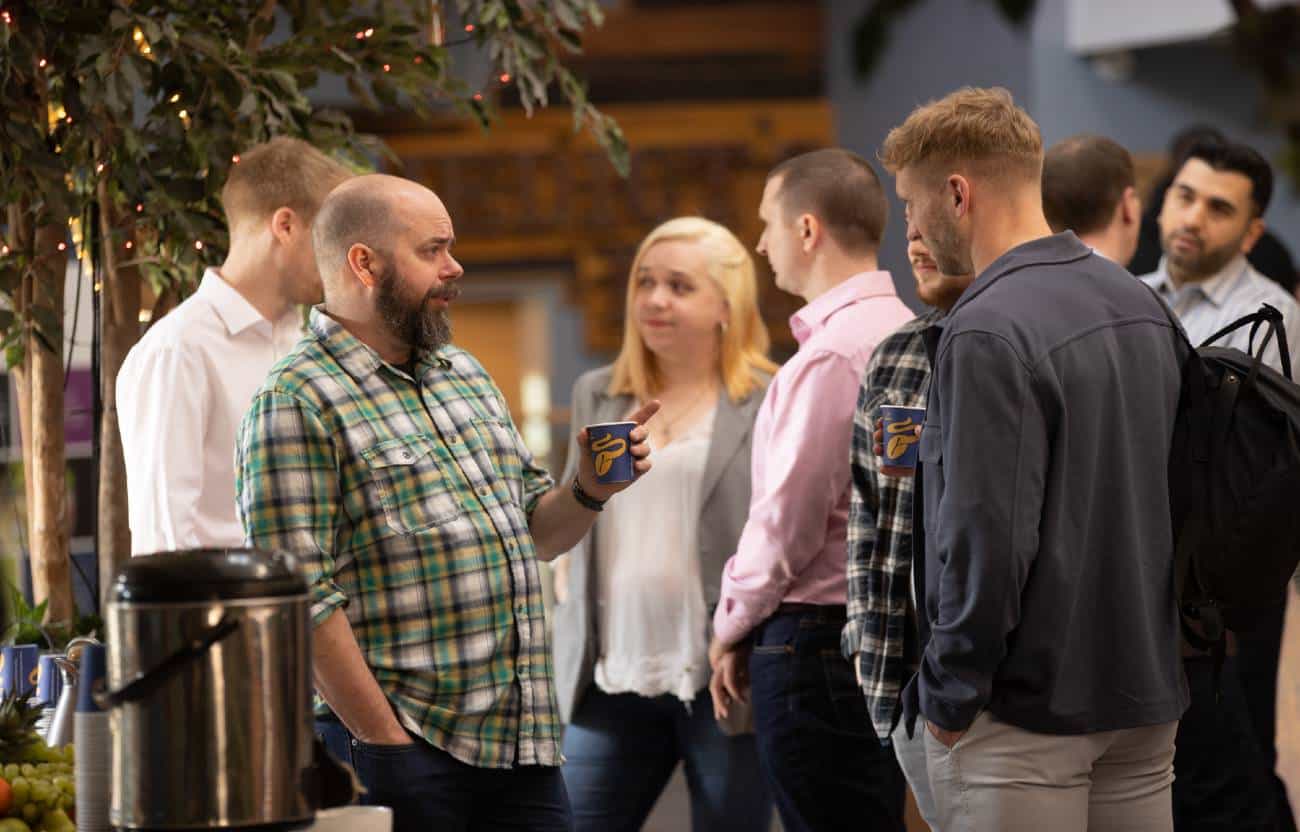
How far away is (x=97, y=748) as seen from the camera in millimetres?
1903

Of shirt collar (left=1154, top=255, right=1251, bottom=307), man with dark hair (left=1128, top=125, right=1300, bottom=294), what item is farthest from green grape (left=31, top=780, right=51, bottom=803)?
man with dark hair (left=1128, top=125, right=1300, bottom=294)

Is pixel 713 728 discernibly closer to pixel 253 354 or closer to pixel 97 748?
pixel 253 354

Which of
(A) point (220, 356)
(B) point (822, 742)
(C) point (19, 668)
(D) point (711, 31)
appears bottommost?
(B) point (822, 742)

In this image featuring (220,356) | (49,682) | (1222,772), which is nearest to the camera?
(49,682)

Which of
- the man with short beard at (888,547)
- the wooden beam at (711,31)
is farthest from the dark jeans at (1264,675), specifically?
the wooden beam at (711,31)

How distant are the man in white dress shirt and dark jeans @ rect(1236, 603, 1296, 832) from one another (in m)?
2.42

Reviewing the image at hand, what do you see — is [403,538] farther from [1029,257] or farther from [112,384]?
[112,384]

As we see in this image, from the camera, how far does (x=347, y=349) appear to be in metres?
2.39

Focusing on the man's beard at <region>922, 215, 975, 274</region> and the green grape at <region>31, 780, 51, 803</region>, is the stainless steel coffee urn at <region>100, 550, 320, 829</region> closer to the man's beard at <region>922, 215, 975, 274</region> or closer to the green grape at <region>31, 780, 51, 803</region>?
the green grape at <region>31, 780, 51, 803</region>

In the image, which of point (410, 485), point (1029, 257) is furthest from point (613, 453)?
point (1029, 257)

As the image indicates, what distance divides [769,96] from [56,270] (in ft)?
22.8

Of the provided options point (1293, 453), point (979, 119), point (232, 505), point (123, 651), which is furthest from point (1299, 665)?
point (123, 651)

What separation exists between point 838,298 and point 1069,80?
5.49m

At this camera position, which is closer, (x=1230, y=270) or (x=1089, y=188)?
(x=1089, y=188)
